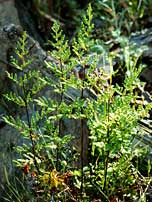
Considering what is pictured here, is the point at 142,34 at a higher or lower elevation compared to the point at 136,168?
higher

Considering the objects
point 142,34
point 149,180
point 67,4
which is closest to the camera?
point 149,180

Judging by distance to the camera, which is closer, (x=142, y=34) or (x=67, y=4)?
(x=142, y=34)

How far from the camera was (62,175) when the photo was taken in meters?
1.96

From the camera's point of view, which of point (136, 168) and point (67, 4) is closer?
point (136, 168)

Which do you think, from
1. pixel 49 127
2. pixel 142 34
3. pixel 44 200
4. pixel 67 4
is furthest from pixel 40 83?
pixel 67 4

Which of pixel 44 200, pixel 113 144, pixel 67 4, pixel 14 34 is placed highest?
pixel 67 4

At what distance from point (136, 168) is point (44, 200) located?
36 centimetres

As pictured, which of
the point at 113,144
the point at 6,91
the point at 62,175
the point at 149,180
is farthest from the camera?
the point at 6,91

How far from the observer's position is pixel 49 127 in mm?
1903

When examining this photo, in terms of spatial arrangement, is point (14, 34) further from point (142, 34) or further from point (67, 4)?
point (67, 4)

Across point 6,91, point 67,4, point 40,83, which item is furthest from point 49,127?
point 67,4

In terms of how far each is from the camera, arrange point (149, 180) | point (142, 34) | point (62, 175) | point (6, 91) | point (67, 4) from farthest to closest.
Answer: point (67, 4) → point (142, 34) → point (6, 91) → point (149, 180) → point (62, 175)

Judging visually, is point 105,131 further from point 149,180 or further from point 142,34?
point 142,34

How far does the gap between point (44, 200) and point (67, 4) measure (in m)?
2.26
